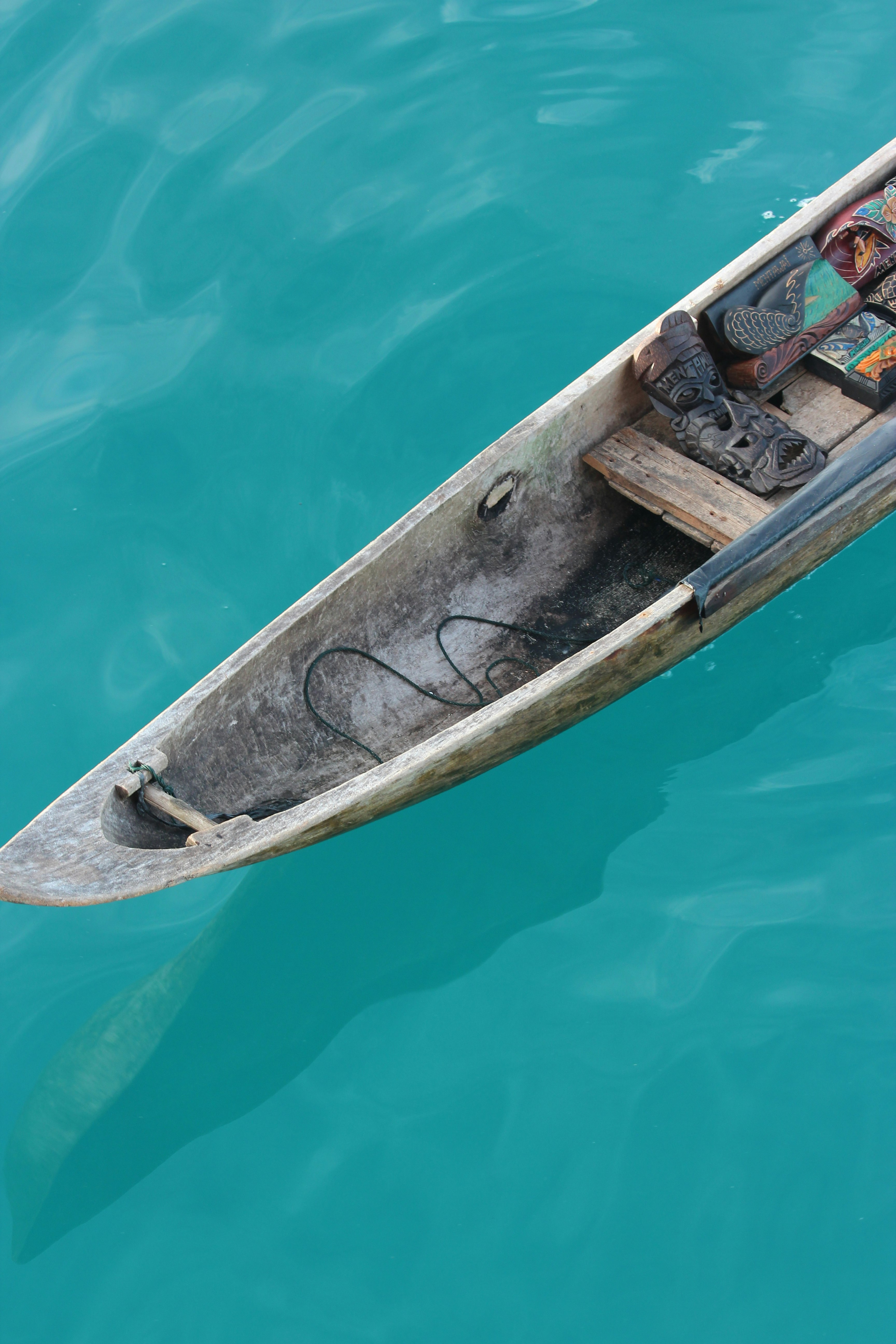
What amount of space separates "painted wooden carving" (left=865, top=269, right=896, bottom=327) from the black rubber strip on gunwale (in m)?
0.96

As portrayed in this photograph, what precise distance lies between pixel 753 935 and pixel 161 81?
23.1 ft

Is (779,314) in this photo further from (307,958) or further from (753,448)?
(307,958)

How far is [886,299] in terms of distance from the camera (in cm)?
538

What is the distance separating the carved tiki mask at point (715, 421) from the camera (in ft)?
16.1

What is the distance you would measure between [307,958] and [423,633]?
1.57 m

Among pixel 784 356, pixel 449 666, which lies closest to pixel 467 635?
pixel 449 666

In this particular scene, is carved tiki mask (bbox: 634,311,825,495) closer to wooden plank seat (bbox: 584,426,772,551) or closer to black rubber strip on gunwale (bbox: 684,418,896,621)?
wooden plank seat (bbox: 584,426,772,551)

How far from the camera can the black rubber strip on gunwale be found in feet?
14.7

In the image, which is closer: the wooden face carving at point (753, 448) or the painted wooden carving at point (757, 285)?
the wooden face carving at point (753, 448)

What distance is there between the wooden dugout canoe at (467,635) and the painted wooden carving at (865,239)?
14 centimetres

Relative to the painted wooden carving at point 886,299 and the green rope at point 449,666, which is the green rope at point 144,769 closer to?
the green rope at point 449,666

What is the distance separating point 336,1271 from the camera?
4254 millimetres

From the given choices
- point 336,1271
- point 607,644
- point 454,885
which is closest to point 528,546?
point 607,644

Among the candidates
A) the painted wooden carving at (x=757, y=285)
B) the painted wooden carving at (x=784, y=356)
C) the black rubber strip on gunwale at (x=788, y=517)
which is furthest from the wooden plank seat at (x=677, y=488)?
the painted wooden carving at (x=757, y=285)
